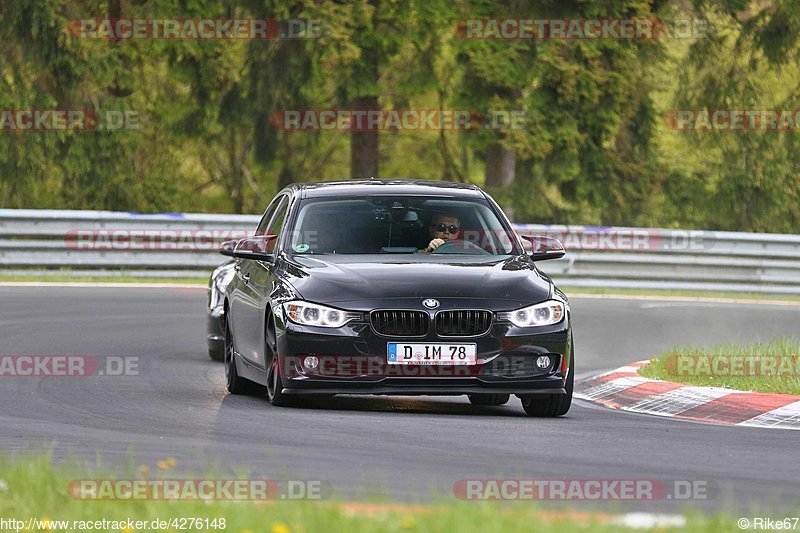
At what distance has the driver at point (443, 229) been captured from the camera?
12.5m

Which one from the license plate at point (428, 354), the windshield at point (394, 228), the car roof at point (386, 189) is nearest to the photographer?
the license plate at point (428, 354)

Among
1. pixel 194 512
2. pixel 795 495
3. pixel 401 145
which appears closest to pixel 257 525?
pixel 194 512

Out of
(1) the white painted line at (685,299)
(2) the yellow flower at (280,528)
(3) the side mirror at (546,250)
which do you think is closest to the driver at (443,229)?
(3) the side mirror at (546,250)

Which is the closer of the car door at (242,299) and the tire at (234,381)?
the car door at (242,299)

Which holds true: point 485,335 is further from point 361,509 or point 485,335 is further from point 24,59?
point 24,59

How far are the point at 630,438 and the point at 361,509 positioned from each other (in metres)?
3.68

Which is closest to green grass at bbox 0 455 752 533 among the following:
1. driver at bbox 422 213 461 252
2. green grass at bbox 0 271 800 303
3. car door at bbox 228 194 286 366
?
driver at bbox 422 213 461 252

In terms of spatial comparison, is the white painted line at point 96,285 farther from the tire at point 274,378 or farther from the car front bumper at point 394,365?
the car front bumper at point 394,365

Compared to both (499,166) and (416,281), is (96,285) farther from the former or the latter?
(416,281)

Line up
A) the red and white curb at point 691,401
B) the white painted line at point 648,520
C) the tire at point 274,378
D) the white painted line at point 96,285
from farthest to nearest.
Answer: the white painted line at point 96,285
the red and white curb at point 691,401
the tire at point 274,378
the white painted line at point 648,520

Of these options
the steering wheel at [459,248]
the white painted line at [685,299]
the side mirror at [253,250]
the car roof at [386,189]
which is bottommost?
the white painted line at [685,299]

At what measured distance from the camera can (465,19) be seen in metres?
33.2

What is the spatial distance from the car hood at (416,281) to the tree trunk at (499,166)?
23.3m

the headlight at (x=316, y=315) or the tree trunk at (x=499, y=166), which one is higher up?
the headlight at (x=316, y=315)
